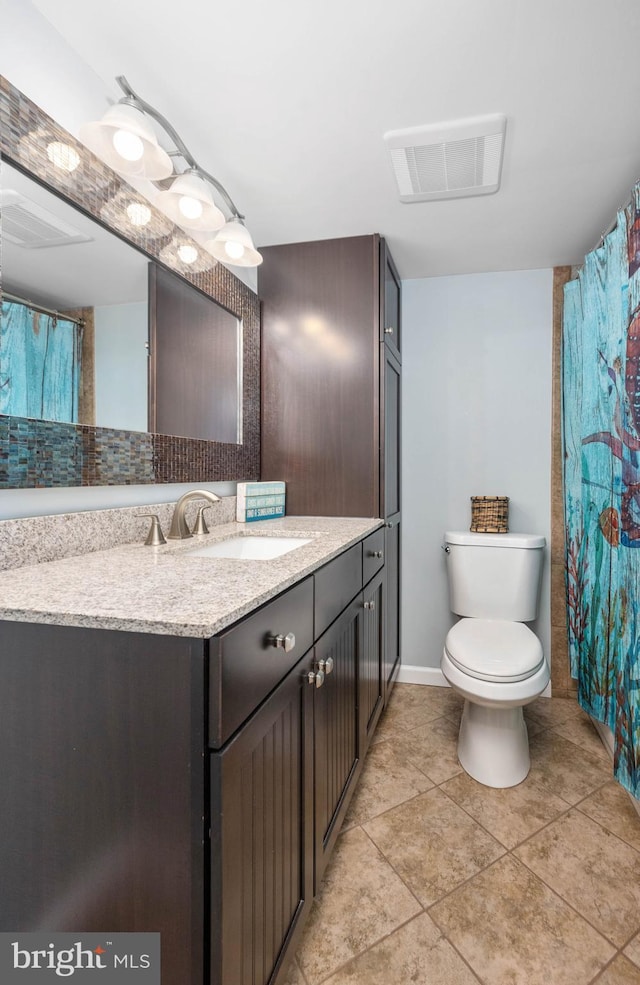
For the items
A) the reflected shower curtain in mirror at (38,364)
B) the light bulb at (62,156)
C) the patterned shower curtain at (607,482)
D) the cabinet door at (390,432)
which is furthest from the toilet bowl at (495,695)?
the light bulb at (62,156)

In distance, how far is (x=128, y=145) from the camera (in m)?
1.18

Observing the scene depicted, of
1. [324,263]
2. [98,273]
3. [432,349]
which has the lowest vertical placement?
[98,273]

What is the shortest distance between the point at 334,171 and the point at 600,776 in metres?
2.40

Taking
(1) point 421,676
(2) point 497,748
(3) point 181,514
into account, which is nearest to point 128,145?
(3) point 181,514

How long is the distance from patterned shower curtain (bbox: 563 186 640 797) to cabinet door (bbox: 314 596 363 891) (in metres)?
0.86

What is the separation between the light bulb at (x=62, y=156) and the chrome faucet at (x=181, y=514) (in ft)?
2.82

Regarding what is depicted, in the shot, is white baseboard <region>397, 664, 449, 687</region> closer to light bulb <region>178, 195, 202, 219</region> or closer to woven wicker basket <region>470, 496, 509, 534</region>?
woven wicker basket <region>470, 496, 509, 534</region>

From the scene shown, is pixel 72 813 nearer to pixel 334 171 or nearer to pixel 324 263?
pixel 334 171

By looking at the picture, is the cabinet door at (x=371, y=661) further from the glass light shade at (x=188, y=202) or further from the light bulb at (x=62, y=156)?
the light bulb at (x=62, y=156)

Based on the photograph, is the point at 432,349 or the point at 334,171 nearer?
the point at 334,171

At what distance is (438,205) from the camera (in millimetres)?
1898

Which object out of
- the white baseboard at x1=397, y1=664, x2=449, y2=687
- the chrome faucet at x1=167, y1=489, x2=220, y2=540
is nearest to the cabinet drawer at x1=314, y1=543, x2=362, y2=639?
the chrome faucet at x1=167, y1=489, x2=220, y2=540

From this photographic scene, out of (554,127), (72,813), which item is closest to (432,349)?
(554,127)

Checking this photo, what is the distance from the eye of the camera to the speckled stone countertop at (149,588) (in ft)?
2.29
